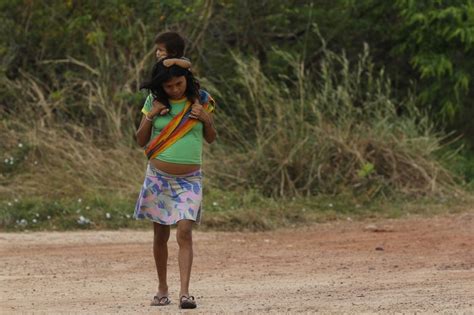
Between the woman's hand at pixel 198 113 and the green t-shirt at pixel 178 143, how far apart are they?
47mm

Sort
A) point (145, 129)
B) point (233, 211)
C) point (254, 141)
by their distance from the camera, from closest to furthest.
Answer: point (145, 129) → point (233, 211) → point (254, 141)

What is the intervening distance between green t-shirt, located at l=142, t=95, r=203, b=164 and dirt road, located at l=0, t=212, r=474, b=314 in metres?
0.94

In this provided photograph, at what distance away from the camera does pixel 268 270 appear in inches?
378

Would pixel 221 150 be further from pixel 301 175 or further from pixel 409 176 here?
pixel 409 176

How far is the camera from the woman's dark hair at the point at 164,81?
7074mm

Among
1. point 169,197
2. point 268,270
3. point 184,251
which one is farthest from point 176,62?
point 268,270

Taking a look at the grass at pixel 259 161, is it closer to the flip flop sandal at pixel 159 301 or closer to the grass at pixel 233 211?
the grass at pixel 233 211

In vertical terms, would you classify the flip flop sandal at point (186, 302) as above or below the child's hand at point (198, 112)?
below

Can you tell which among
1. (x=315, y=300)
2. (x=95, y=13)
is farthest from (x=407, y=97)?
(x=315, y=300)

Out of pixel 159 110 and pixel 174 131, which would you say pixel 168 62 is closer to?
pixel 159 110

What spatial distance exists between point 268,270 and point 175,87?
2925mm

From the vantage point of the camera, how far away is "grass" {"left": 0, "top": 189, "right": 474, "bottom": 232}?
A: 1240 centimetres

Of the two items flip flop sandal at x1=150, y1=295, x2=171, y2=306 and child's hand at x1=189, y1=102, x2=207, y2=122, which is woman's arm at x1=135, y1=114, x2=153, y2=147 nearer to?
child's hand at x1=189, y1=102, x2=207, y2=122

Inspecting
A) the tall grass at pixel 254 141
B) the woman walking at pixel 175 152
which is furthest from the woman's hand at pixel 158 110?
the tall grass at pixel 254 141
